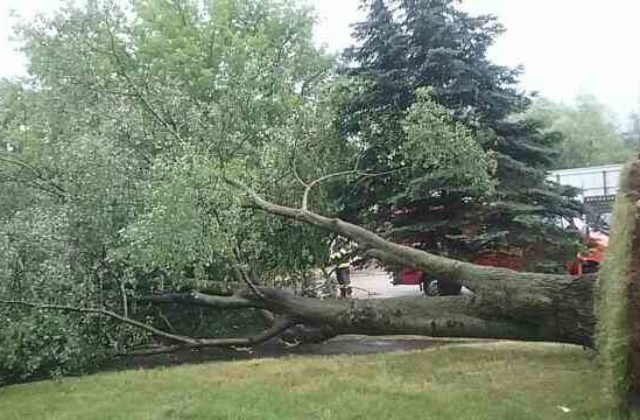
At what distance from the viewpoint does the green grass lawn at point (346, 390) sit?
15.1 ft

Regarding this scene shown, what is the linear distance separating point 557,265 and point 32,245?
7.05 meters

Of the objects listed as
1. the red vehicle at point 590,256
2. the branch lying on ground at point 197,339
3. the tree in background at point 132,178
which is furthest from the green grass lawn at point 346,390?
the red vehicle at point 590,256

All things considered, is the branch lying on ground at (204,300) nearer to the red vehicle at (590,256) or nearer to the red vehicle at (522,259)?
the red vehicle at (522,259)

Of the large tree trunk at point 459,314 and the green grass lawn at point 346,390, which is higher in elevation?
the large tree trunk at point 459,314

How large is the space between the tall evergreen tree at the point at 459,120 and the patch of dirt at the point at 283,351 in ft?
7.08

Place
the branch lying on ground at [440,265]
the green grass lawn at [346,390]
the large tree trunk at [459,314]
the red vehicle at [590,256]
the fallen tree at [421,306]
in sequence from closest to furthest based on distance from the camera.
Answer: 1. the green grass lawn at [346,390]
2. the large tree trunk at [459,314]
3. the fallen tree at [421,306]
4. the branch lying on ground at [440,265]
5. the red vehicle at [590,256]

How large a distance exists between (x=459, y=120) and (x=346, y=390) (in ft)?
19.5

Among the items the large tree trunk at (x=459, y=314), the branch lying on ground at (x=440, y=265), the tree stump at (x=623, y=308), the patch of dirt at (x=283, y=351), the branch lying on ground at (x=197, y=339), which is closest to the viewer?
the tree stump at (x=623, y=308)

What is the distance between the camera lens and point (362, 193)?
10.7 metres

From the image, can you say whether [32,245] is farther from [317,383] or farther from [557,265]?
[557,265]

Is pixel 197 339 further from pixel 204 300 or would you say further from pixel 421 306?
pixel 421 306

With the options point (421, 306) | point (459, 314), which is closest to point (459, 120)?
point (421, 306)

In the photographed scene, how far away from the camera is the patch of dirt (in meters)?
7.82

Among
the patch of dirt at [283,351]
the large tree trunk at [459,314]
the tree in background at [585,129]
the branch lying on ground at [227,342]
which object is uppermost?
the tree in background at [585,129]
